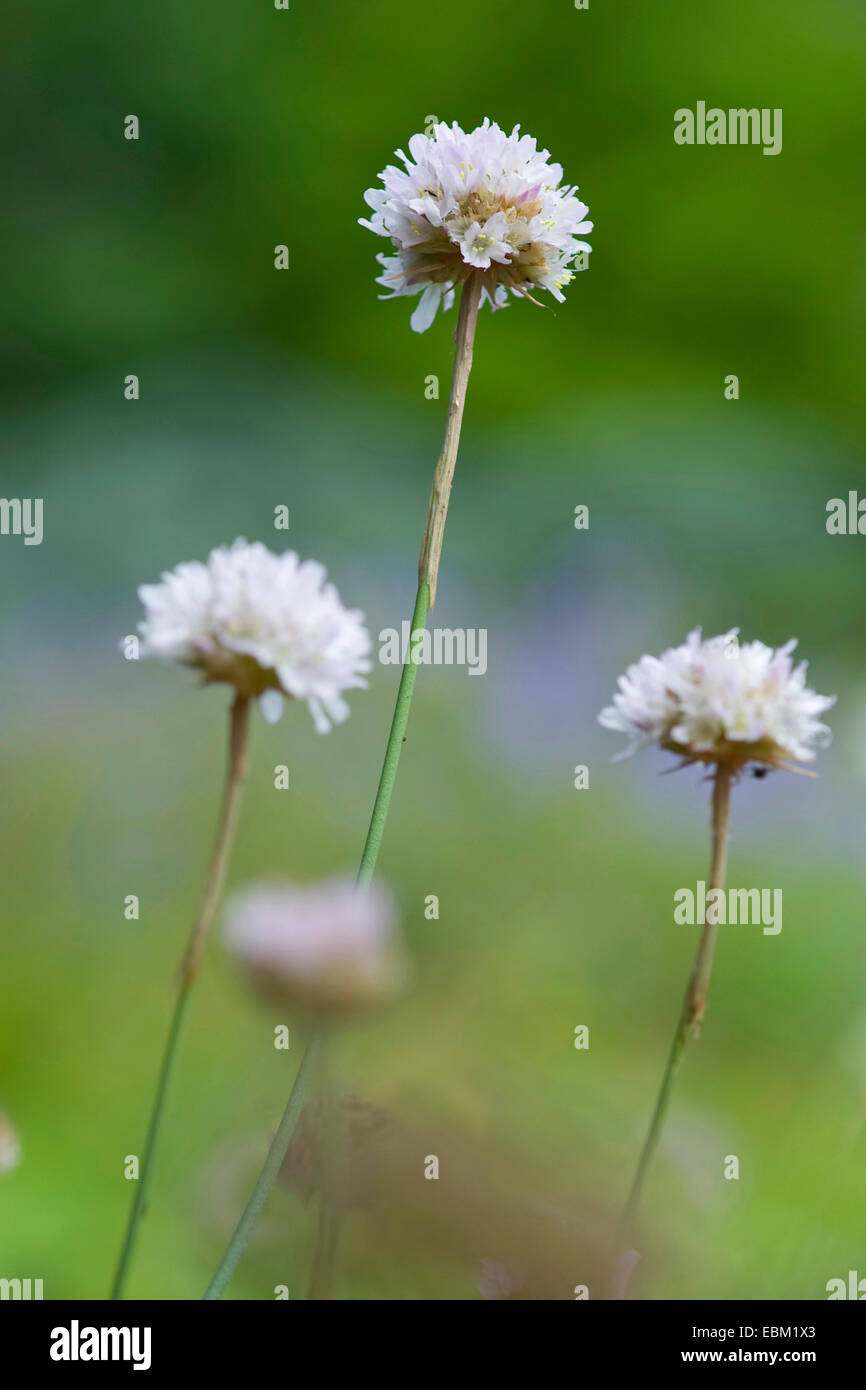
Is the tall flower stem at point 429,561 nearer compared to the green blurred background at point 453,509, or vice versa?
the tall flower stem at point 429,561

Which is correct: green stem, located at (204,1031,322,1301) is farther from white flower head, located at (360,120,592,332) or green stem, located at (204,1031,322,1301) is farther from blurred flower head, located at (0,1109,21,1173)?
white flower head, located at (360,120,592,332)

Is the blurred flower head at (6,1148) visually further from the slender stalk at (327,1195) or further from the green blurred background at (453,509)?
the green blurred background at (453,509)

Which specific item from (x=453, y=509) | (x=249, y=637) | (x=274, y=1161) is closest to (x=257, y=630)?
(x=249, y=637)

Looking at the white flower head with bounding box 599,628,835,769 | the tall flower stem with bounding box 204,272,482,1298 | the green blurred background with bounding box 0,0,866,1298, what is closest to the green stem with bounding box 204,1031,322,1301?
the tall flower stem with bounding box 204,272,482,1298

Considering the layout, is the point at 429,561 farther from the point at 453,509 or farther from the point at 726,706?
the point at 453,509

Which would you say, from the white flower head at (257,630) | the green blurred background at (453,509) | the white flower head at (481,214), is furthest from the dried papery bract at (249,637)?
the green blurred background at (453,509)
